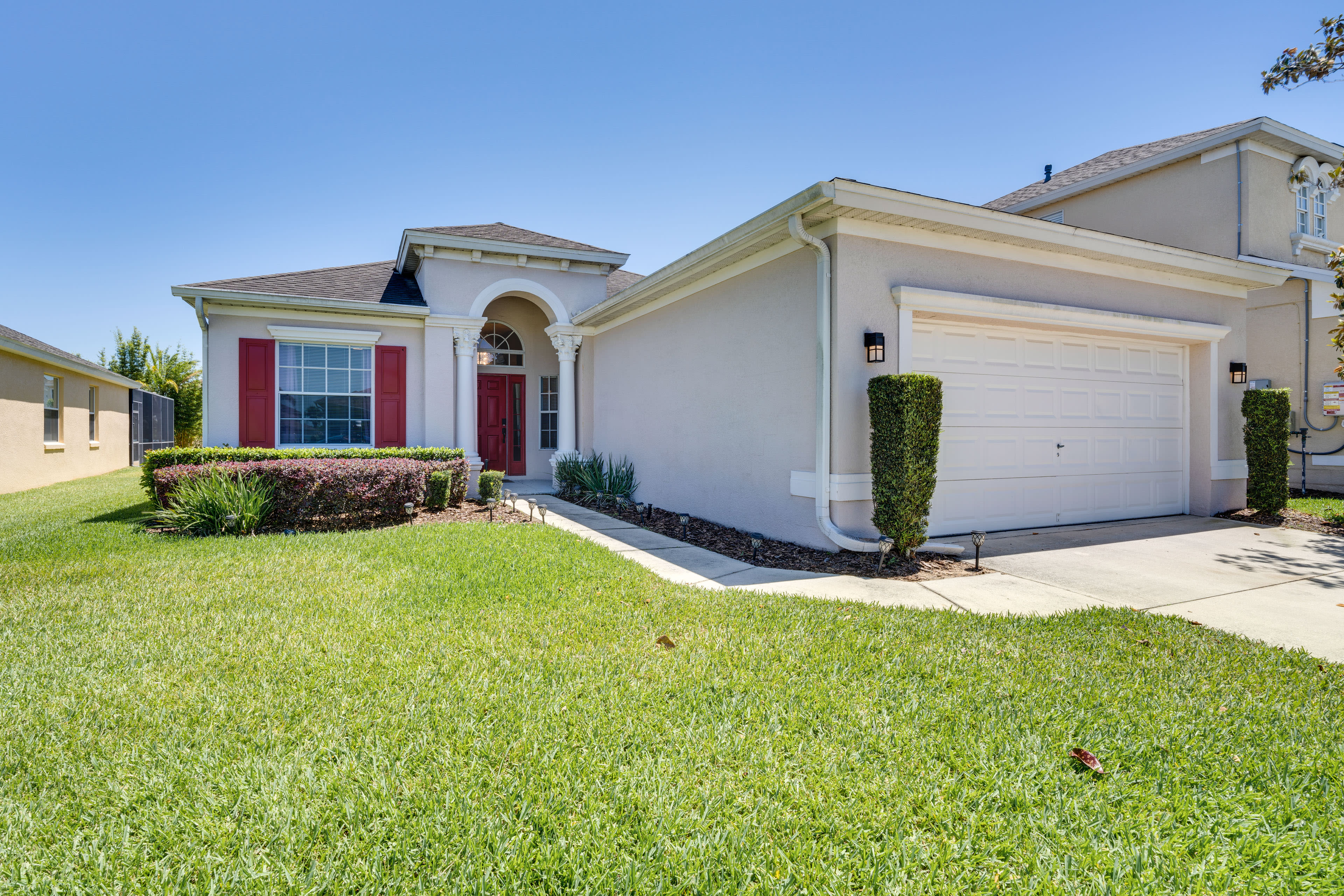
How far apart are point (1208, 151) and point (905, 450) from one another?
1069 cm

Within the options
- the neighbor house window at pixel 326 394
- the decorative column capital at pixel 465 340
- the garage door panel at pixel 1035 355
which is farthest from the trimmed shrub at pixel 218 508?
the garage door panel at pixel 1035 355

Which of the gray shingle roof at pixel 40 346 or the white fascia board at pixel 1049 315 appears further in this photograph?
the gray shingle roof at pixel 40 346

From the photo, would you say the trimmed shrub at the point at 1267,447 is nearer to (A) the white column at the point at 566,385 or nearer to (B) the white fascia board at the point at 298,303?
(A) the white column at the point at 566,385

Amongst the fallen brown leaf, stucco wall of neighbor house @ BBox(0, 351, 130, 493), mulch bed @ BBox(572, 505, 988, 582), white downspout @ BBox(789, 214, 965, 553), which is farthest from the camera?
stucco wall of neighbor house @ BBox(0, 351, 130, 493)

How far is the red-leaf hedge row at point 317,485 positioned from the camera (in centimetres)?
744

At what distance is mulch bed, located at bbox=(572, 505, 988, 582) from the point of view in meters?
5.52

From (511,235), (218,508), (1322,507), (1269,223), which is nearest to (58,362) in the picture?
(511,235)

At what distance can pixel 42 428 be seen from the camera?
13.2 metres

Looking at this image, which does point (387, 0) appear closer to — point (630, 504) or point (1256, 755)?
point (630, 504)

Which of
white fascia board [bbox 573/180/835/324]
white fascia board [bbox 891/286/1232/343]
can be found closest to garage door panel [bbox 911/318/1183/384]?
white fascia board [bbox 891/286/1232/343]

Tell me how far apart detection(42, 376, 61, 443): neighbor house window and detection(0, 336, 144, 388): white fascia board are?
1.17 ft

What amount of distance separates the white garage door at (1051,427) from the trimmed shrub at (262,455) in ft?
23.9

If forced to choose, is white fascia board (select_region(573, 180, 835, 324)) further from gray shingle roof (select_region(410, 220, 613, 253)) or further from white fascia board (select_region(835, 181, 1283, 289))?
gray shingle roof (select_region(410, 220, 613, 253))

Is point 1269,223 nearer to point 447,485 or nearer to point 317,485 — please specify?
point 447,485
